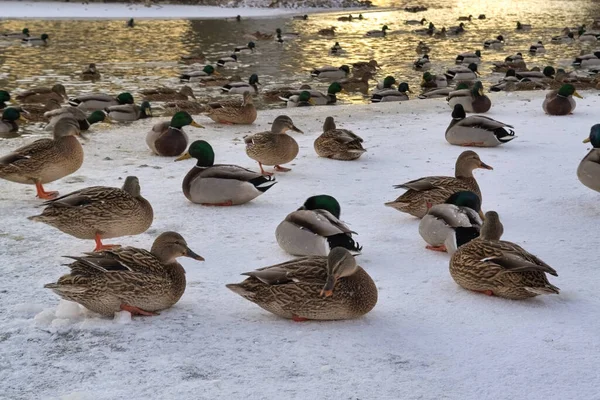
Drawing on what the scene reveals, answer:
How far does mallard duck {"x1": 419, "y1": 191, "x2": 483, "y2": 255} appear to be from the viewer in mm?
4879

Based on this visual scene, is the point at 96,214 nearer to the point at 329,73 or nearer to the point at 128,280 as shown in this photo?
the point at 128,280

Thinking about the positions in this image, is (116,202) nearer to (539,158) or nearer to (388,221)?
(388,221)

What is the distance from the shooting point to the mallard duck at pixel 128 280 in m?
3.91

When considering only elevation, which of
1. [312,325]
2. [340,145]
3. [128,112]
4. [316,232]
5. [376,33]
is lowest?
[376,33]

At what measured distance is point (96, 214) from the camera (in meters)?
5.04

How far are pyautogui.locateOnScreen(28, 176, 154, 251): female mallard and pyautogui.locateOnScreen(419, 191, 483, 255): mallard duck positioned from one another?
6.12 ft

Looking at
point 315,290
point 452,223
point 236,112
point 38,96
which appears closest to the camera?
point 315,290

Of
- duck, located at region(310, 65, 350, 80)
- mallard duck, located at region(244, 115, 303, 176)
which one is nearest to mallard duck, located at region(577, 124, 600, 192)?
mallard duck, located at region(244, 115, 303, 176)

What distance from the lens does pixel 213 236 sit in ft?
18.1

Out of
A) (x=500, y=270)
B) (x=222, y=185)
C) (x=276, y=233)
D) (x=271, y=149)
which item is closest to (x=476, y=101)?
(x=271, y=149)

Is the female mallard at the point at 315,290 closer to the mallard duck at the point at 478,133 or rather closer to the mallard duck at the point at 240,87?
the mallard duck at the point at 478,133

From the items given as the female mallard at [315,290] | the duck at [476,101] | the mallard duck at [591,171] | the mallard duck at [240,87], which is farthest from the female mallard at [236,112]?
the female mallard at [315,290]

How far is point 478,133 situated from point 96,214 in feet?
16.5

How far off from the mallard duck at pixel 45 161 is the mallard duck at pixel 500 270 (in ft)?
11.6
